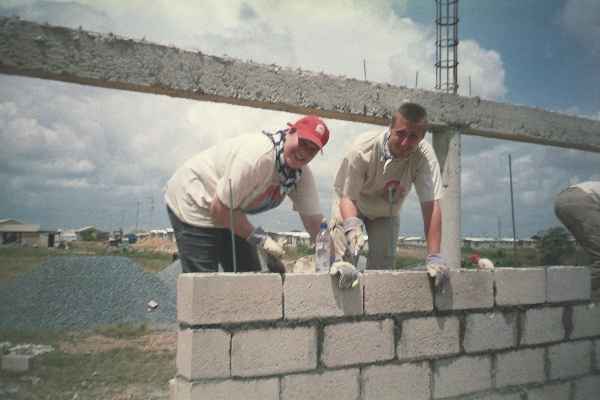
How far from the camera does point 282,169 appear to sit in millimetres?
2908

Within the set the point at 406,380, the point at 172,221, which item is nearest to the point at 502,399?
the point at 406,380

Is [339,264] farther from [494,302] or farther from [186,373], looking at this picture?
[494,302]

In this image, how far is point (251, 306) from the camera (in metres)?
2.61

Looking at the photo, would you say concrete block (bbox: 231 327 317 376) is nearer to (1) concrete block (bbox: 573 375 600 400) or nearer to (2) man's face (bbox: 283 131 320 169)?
(2) man's face (bbox: 283 131 320 169)

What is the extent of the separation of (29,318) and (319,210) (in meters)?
6.72

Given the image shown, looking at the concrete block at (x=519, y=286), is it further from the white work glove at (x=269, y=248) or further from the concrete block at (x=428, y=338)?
the white work glove at (x=269, y=248)

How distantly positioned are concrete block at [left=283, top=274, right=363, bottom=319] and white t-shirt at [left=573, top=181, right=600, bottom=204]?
275cm

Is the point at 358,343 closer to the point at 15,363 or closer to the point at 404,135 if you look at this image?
the point at 404,135

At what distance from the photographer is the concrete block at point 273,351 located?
8.41 feet

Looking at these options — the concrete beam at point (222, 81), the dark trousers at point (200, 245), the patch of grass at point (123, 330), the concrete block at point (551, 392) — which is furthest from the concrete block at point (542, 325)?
the patch of grass at point (123, 330)

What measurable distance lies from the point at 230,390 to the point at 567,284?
2817 mm

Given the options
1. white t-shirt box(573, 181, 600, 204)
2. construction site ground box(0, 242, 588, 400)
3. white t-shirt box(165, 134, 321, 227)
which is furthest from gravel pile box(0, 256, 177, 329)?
white t-shirt box(573, 181, 600, 204)

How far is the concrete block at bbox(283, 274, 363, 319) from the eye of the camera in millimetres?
2738

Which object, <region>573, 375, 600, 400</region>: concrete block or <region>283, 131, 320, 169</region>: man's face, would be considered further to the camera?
<region>573, 375, 600, 400</region>: concrete block
